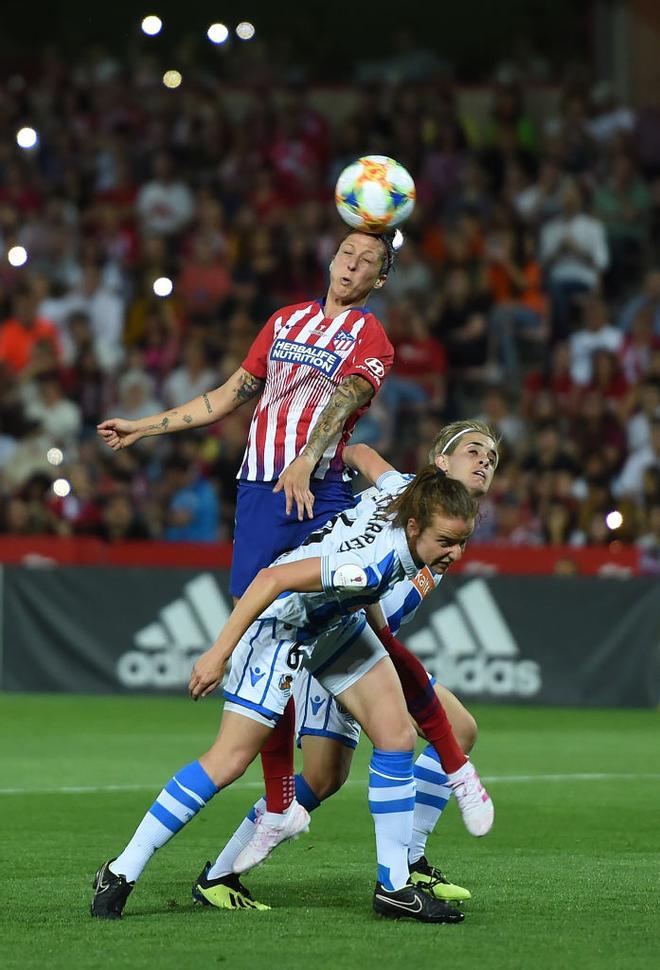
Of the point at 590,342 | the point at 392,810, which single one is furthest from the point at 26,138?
the point at 392,810

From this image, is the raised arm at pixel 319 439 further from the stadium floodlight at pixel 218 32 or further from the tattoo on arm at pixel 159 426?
the stadium floodlight at pixel 218 32

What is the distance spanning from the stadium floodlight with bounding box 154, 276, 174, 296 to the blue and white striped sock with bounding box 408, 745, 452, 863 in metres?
12.0

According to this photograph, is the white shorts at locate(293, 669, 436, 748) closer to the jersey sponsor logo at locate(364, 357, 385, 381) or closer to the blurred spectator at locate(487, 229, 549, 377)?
the jersey sponsor logo at locate(364, 357, 385, 381)

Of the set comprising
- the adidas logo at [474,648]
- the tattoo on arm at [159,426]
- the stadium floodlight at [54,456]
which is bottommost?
the adidas logo at [474,648]

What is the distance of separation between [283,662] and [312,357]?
1271 mm

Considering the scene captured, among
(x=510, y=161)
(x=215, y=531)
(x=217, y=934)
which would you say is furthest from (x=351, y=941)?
(x=510, y=161)

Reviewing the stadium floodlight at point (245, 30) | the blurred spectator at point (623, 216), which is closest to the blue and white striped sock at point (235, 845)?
the blurred spectator at point (623, 216)

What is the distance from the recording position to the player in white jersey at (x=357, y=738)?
6.64 m

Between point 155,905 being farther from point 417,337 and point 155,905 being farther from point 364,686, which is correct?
point 417,337

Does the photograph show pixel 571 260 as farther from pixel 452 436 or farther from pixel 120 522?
pixel 452 436

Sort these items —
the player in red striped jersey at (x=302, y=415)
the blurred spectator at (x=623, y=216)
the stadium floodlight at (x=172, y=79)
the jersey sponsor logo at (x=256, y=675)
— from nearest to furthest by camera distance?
1. the jersey sponsor logo at (x=256, y=675)
2. the player in red striped jersey at (x=302, y=415)
3. the blurred spectator at (x=623, y=216)
4. the stadium floodlight at (x=172, y=79)

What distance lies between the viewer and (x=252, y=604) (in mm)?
6043

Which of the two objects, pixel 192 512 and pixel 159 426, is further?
pixel 192 512

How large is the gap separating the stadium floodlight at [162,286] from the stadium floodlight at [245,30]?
542cm
